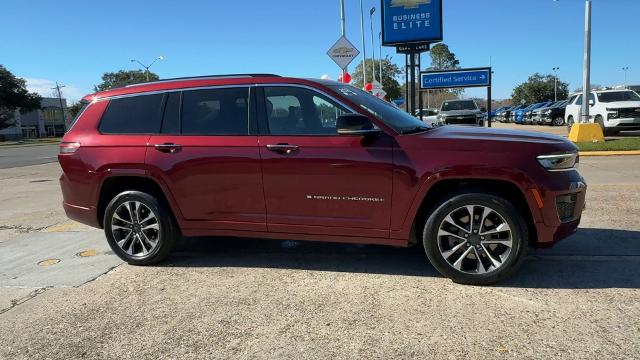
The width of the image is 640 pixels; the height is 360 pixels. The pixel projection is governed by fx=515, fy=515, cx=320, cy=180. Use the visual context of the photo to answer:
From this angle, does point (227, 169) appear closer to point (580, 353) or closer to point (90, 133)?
point (90, 133)

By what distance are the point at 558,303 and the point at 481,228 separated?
0.82 m

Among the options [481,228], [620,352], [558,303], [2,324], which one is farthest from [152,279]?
[620,352]

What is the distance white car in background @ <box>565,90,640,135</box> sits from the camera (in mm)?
18969

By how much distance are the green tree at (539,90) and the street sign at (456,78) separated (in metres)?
82.9

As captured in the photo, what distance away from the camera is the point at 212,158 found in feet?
16.2

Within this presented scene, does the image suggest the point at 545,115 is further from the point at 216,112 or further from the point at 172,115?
the point at 172,115

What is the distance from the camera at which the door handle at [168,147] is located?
5.06 m

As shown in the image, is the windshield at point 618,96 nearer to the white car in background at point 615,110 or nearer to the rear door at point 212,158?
the white car in background at point 615,110

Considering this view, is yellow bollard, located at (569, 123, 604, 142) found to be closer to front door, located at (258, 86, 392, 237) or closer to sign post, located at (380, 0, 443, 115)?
sign post, located at (380, 0, 443, 115)

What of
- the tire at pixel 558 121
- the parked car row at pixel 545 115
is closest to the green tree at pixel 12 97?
the parked car row at pixel 545 115

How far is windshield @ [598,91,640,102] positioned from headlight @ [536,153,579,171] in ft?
59.9

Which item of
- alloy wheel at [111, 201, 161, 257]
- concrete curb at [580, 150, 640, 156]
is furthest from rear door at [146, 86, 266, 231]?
concrete curb at [580, 150, 640, 156]

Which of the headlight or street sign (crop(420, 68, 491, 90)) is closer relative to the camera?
the headlight

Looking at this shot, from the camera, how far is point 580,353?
3.21 m
